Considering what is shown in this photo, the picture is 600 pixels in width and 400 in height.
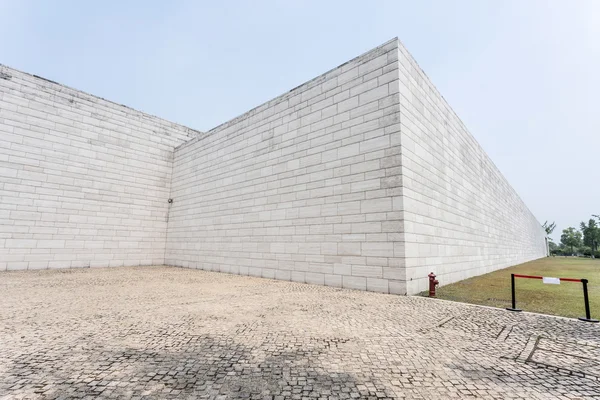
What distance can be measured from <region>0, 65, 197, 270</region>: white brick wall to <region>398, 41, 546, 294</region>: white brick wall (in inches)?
501

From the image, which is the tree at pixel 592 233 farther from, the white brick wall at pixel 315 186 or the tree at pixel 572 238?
the white brick wall at pixel 315 186

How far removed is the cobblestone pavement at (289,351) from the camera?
7.82 feet

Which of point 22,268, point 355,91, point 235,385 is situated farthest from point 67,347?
point 22,268

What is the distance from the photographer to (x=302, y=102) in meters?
9.63

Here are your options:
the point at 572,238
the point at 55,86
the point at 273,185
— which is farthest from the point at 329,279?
the point at 572,238

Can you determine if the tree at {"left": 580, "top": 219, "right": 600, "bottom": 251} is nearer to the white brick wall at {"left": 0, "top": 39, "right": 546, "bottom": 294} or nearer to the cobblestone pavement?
the white brick wall at {"left": 0, "top": 39, "right": 546, "bottom": 294}

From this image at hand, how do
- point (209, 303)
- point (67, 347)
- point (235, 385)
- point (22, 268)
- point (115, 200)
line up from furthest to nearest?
point (115, 200)
point (22, 268)
point (209, 303)
point (67, 347)
point (235, 385)

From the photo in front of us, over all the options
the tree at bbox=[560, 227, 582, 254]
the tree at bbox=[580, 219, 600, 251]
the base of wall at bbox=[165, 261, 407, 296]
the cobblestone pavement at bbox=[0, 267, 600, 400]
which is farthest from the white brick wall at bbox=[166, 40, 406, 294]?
the tree at bbox=[560, 227, 582, 254]

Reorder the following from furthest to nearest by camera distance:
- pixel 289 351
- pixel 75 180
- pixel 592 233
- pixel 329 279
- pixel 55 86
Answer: pixel 592 233 < pixel 75 180 < pixel 55 86 < pixel 329 279 < pixel 289 351

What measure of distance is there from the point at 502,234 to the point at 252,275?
656 inches

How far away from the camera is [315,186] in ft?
28.7

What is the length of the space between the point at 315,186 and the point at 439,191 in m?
4.09

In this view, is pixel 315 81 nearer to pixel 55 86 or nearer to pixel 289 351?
pixel 289 351

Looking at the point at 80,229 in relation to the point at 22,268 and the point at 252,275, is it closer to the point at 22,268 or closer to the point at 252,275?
the point at 22,268
